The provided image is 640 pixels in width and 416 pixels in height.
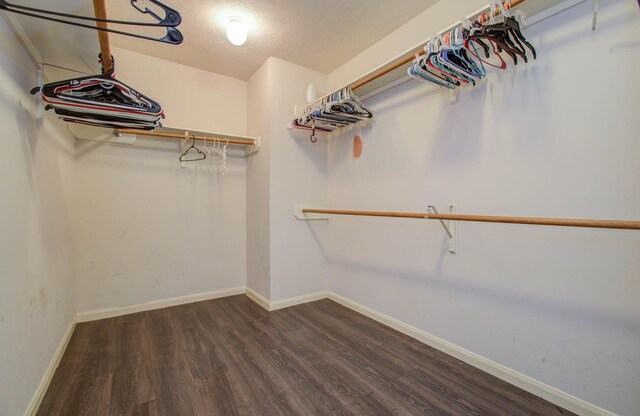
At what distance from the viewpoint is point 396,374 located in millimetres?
1682

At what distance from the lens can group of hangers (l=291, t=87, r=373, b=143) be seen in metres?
2.18

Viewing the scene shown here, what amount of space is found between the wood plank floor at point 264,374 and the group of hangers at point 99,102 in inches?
62.8

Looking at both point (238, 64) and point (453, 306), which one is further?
point (238, 64)

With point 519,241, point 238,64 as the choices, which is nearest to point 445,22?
point 519,241

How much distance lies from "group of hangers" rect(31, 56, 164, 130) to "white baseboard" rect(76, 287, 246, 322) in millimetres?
1685

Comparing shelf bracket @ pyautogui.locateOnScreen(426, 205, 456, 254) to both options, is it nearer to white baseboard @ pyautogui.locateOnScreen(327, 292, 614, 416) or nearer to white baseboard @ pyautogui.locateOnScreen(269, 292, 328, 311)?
white baseboard @ pyautogui.locateOnScreen(327, 292, 614, 416)

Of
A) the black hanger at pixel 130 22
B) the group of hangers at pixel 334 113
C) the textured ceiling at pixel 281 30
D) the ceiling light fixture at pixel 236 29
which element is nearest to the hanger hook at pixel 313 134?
the group of hangers at pixel 334 113

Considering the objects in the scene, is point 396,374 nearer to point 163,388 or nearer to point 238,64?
point 163,388

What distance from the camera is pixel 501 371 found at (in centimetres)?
162

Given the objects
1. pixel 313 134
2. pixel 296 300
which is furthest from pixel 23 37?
pixel 296 300

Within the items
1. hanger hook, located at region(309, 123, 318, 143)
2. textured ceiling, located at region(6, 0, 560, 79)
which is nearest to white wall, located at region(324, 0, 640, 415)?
textured ceiling, located at region(6, 0, 560, 79)

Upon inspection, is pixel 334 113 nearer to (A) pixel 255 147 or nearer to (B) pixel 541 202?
(A) pixel 255 147

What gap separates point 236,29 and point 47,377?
2.55m

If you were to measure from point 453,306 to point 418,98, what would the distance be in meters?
1.54
